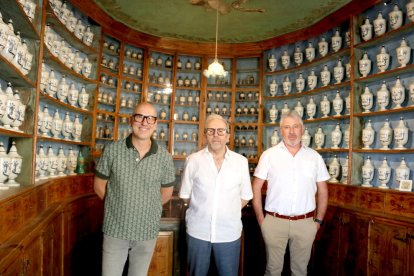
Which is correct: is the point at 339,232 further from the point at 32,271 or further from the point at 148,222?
the point at 32,271

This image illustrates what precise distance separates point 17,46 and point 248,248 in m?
2.76

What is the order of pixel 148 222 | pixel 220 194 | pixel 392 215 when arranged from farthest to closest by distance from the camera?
pixel 392 215 < pixel 220 194 < pixel 148 222

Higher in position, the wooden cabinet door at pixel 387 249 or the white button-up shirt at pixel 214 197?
the white button-up shirt at pixel 214 197

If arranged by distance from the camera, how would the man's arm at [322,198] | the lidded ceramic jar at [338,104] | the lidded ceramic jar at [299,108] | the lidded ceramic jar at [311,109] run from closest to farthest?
the man's arm at [322,198], the lidded ceramic jar at [338,104], the lidded ceramic jar at [311,109], the lidded ceramic jar at [299,108]

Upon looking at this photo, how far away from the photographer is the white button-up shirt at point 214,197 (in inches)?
73.5

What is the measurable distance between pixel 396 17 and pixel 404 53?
1.37ft

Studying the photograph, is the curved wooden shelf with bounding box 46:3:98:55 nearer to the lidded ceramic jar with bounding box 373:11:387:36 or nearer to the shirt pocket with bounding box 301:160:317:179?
the shirt pocket with bounding box 301:160:317:179

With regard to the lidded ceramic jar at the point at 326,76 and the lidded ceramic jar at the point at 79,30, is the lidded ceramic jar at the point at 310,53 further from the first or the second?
the lidded ceramic jar at the point at 79,30

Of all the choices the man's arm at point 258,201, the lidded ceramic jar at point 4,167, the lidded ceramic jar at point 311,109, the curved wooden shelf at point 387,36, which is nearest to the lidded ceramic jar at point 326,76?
the lidded ceramic jar at point 311,109

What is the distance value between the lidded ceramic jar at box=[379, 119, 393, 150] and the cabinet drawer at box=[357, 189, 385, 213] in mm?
532

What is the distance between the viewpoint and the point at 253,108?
17.8 feet

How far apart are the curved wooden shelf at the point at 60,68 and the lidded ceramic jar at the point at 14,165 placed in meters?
0.92

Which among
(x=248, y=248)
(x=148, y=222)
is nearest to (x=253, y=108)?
(x=248, y=248)

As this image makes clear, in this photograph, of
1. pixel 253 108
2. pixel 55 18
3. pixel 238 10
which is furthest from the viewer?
pixel 253 108
